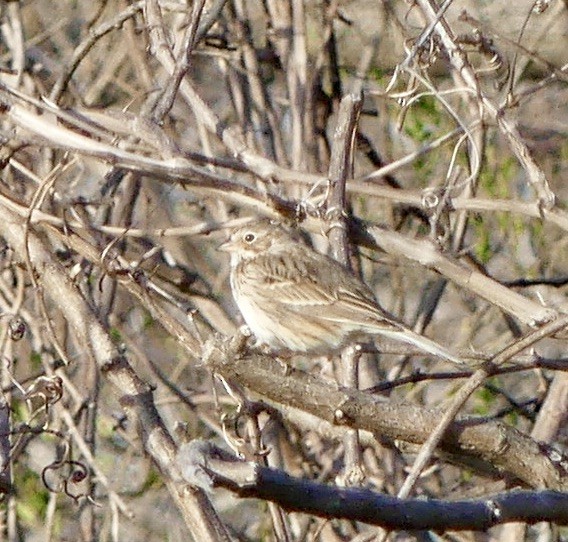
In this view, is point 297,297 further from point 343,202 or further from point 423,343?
point 343,202

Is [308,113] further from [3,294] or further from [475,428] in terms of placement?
[475,428]

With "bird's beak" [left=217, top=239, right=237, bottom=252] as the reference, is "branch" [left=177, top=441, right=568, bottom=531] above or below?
above

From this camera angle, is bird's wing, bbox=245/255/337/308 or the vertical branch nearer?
the vertical branch

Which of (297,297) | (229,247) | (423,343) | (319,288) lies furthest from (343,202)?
(229,247)

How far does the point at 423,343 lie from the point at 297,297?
0.92 meters

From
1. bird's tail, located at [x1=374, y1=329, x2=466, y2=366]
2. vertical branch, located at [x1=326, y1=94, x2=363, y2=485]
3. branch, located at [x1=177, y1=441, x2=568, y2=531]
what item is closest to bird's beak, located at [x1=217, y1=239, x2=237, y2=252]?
bird's tail, located at [x1=374, y1=329, x2=466, y2=366]

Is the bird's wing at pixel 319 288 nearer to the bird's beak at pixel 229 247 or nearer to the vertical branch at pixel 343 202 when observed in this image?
the bird's beak at pixel 229 247

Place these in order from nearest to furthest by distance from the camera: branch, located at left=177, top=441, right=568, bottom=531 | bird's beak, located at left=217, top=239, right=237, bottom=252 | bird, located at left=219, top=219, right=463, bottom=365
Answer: branch, located at left=177, top=441, right=568, bottom=531 → bird, located at left=219, top=219, right=463, bottom=365 → bird's beak, located at left=217, top=239, right=237, bottom=252

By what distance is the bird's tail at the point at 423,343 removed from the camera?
3.94m

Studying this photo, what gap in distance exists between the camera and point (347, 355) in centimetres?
454

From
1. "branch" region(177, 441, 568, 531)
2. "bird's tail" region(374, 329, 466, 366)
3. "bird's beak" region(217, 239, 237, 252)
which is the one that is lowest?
"bird's beak" region(217, 239, 237, 252)

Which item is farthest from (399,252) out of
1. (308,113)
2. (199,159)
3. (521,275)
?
(521,275)

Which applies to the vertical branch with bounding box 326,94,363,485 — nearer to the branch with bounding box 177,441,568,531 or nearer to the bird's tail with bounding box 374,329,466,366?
the bird's tail with bounding box 374,329,466,366

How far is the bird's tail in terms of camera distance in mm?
3941
